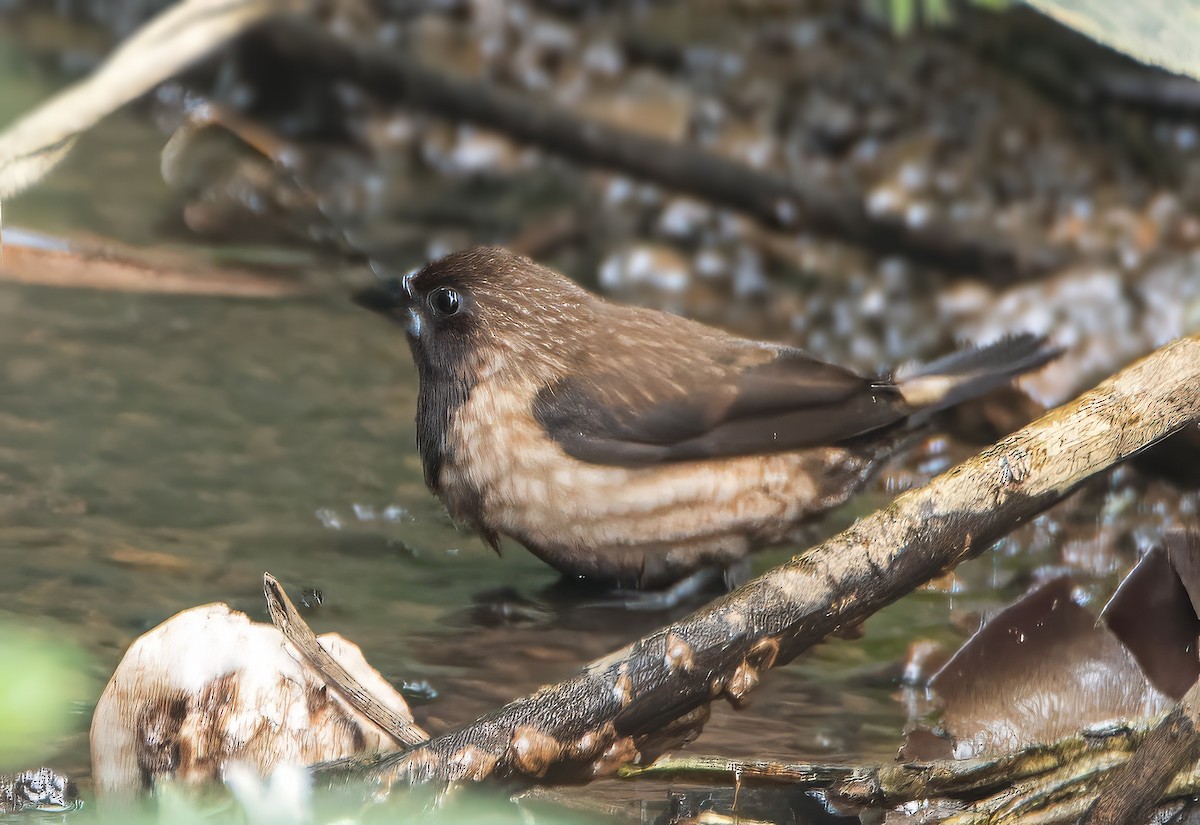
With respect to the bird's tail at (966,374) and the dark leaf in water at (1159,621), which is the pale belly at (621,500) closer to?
the bird's tail at (966,374)

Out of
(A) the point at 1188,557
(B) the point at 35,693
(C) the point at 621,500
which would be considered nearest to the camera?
(B) the point at 35,693

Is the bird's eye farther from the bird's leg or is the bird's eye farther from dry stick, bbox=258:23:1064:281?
dry stick, bbox=258:23:1064:281

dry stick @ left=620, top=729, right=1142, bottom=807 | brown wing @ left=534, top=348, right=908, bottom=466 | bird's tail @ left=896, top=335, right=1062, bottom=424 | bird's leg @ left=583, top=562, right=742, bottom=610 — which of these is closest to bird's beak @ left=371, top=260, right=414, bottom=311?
brown wing @ left=534, top=348, right=908, bottom=466

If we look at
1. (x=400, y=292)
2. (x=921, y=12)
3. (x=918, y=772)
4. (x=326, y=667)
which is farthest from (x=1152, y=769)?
(x=921, y=12)

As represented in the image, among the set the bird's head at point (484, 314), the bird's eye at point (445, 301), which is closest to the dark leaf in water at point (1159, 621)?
→ the bird's head at point (484, 314)

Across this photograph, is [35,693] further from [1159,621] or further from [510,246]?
[510,246]

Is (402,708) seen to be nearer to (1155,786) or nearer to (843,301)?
(1155,786)
